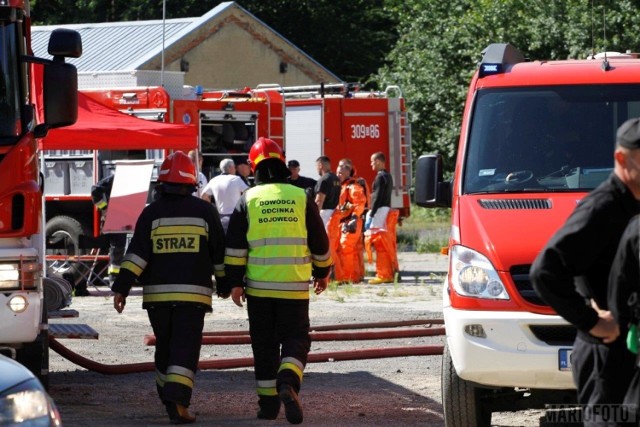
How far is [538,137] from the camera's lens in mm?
8375

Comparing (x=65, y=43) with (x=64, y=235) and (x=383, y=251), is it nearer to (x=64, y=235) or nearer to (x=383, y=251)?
(x=64, y=235)

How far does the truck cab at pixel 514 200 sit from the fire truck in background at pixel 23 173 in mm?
2308

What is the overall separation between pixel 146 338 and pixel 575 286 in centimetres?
777

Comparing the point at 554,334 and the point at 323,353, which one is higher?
the point at 554,334

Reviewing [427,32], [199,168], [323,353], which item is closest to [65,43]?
[323,353]

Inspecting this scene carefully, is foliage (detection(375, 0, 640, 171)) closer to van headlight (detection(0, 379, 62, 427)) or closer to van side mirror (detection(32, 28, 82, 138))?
van side mirror (detection(32, 28, 82, 138))

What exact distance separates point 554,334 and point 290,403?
1959 millimetres

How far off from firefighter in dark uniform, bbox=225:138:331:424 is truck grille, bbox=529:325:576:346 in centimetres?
190

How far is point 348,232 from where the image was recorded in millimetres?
19422

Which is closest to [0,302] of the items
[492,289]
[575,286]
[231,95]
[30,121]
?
[30,121]

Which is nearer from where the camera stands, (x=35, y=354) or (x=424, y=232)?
(x=35, y=354)

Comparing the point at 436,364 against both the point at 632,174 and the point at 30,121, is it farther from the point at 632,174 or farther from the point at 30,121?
the point at 632,174

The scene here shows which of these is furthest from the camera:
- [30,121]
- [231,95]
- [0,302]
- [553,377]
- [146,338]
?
[231,95]

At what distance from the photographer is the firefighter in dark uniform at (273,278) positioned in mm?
8602
